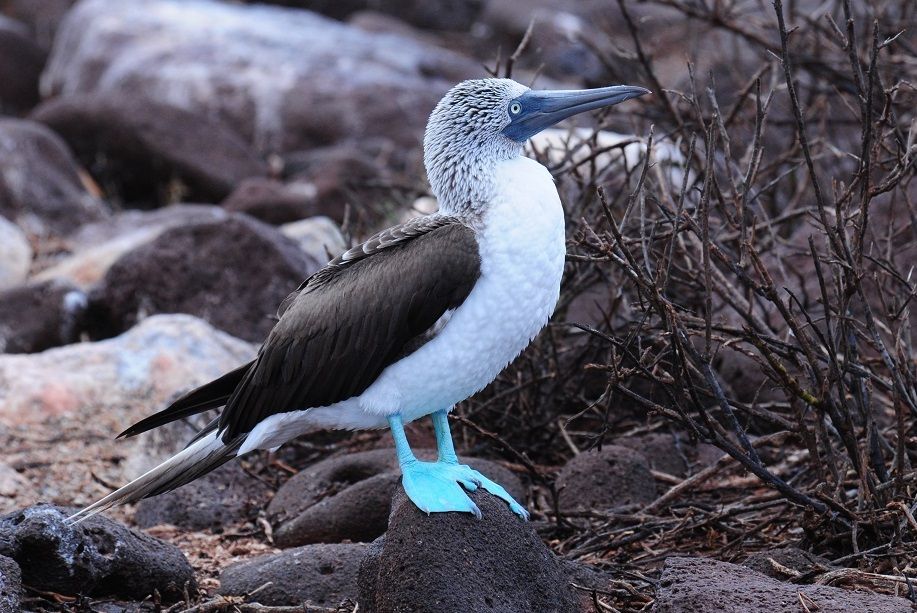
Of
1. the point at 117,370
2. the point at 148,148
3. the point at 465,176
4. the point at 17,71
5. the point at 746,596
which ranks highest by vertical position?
the point at 465,176

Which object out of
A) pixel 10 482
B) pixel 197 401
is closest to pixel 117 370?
pixel 10 482

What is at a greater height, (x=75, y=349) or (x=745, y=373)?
(x=745, y=373)

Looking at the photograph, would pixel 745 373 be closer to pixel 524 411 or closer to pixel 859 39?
pixel 524 411

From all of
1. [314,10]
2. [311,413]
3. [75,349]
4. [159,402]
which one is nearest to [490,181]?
[311,413]

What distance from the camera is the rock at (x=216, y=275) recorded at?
19.0 feet

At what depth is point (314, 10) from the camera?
15.2 metres

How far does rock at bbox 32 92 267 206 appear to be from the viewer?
9219mm

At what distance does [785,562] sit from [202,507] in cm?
204

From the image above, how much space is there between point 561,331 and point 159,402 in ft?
5.32

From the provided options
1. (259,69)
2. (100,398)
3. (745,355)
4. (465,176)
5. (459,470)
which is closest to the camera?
(459,470)

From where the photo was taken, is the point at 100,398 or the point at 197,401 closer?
the point at 197,401

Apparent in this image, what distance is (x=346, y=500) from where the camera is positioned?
3830 mm

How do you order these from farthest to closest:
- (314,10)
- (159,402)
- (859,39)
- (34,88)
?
(314,10) < (34,88) < (859,39) < (159,402)

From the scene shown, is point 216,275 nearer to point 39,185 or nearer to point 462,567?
point 462,567
